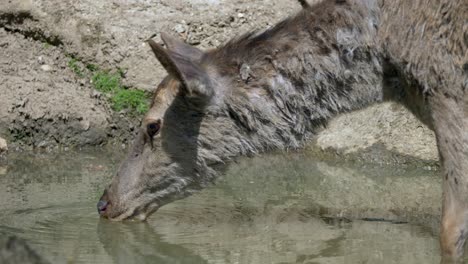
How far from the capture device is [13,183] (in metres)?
9.51

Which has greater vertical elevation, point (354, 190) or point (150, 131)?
point (150, 131)

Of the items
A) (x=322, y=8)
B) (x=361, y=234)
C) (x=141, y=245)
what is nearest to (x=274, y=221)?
(x=361, y=234)

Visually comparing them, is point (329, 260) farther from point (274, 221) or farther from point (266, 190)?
point (266, 190)

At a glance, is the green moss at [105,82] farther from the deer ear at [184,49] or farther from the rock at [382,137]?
the deer ear at [184,49]

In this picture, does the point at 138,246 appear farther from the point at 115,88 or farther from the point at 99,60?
the point at 99,60

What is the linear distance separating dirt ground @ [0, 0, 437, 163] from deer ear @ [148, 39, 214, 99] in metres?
3.49

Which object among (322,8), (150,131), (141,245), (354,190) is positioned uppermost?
(322,8)

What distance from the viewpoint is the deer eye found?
7.87 m

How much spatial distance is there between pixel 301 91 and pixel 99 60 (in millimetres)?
4277

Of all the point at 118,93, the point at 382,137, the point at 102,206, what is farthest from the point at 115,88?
the point at 102,206

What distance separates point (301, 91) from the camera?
7613 millimetres

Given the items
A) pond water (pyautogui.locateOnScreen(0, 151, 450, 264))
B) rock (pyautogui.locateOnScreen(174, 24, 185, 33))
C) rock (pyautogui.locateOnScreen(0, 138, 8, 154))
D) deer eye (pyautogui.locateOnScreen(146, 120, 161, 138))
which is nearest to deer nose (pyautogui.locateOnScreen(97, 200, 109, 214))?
pond water (pyautogui.locateOnScreen(0, 151, 450, 264))

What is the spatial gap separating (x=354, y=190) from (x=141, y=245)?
2.65 m

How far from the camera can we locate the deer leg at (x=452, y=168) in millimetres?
A: 7090
